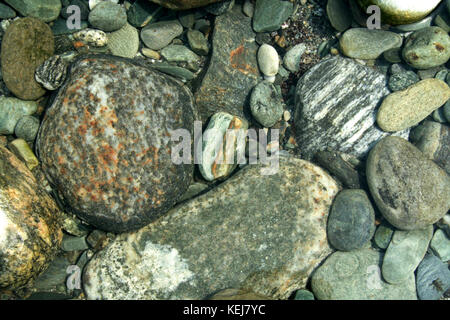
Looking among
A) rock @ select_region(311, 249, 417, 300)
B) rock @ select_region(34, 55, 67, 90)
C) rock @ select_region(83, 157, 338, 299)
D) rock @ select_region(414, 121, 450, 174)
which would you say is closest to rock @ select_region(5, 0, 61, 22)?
rock @ select_region(34, 55, 67, 90)

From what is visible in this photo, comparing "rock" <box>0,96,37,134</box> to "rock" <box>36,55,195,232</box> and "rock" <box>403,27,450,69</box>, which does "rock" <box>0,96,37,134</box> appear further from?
"rock" <box>403,27,450,69</box>

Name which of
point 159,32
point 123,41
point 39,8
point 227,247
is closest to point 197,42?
point 159,32

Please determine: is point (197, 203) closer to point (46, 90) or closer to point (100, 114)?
point (100, 114)

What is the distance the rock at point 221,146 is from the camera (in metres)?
3.86

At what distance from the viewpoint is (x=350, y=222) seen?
3725 mm

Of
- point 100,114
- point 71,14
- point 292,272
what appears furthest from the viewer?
point 71,14

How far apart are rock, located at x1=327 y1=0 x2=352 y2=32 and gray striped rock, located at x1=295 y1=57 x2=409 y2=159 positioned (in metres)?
0.37

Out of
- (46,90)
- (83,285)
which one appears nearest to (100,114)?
(46,90)

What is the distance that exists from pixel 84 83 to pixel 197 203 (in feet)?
5.18

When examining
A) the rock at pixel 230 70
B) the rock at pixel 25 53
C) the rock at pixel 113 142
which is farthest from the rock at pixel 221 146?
the rock at pixel 25 53

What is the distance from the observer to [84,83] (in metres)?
3.36

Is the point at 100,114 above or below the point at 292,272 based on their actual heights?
above

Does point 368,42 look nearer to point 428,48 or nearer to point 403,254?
point 428,48

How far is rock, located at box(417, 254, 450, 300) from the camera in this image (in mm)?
3820
